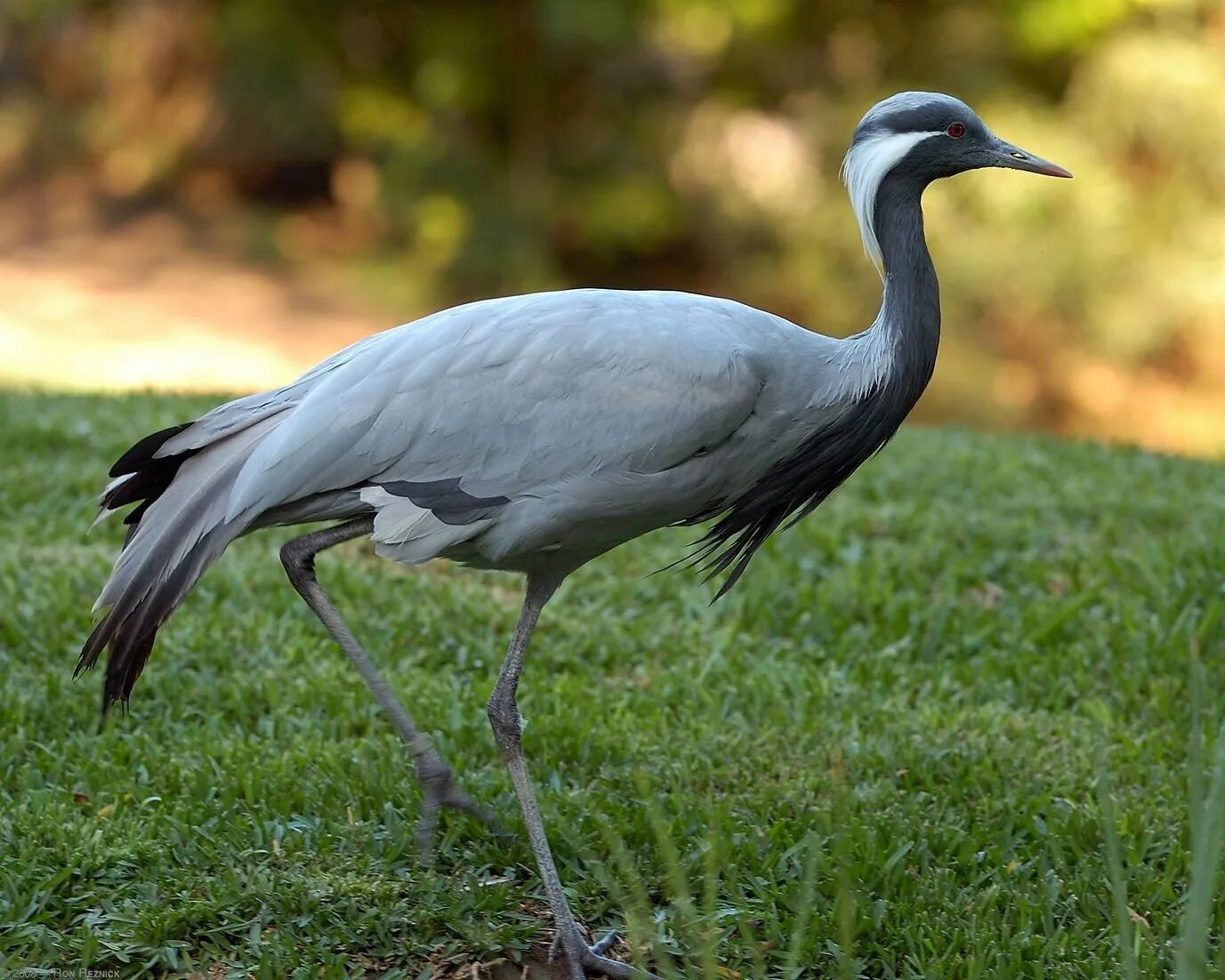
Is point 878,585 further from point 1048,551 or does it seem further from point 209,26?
point 209,26

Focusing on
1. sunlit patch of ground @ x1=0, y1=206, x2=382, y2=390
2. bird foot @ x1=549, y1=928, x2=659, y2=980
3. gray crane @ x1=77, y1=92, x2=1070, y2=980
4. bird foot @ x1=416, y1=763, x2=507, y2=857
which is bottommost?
bird foot @ x1=549, y1=928, x2=659, y2=980

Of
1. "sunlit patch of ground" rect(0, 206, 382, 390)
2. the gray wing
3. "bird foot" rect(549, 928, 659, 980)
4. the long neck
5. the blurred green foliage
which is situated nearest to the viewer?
"bird foot" rect(549, 928, 659, 980)

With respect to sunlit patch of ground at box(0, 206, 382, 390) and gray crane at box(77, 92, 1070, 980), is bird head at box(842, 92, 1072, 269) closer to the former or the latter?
gray crane at box(77, 92, 1070, 980)

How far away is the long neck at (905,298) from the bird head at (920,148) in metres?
0.03

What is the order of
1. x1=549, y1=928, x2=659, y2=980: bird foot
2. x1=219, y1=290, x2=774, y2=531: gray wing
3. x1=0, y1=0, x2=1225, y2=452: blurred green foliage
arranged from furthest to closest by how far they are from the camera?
x1=0, y1=0, x2=1225, y2=452: blurred green foliage < x1=219, y1=290, x2=774, y2=531: gray wing < x1=549, y1=928, x2=659, y2=980: bird foot

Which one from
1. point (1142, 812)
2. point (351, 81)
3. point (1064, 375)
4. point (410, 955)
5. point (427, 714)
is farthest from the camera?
point (351, 81)

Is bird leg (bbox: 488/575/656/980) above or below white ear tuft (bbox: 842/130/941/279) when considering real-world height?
below

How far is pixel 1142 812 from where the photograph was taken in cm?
385

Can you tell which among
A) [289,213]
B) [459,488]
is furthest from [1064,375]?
[459,488]

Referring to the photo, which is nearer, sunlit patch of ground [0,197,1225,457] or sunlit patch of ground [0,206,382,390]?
sunlit patch of ground [0,206,382,390]

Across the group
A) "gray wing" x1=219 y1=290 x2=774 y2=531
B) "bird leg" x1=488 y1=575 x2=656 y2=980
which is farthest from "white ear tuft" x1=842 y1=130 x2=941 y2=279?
"bird leg" x1=488 y1=575 x2=656 y2=980

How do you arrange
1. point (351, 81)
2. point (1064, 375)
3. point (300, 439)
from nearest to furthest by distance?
point (300, 439) < point (1064, 375) < point (351, 81)

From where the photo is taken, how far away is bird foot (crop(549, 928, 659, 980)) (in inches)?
125

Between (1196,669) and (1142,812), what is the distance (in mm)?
1763
